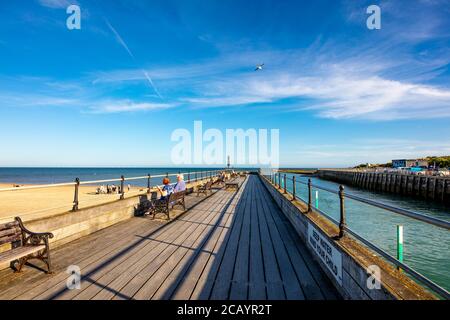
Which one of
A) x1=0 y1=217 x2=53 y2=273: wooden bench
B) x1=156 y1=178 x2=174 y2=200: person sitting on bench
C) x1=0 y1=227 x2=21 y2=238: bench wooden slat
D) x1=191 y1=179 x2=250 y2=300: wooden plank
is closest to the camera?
x1=191 y1=179 x2=250 y2=300: wooden plank

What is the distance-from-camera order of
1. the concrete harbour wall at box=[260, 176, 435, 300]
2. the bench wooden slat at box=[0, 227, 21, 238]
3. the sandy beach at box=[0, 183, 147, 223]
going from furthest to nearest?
the sandy beach at box=[0, 183, 147, 223], the bench wooden slat at box=[0, 227, 21, 238], the concrete harbour wall at box=[260, 176, 435, 300]

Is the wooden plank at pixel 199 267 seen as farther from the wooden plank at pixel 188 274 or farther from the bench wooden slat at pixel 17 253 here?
the bench wooden slat at pixel 17 253

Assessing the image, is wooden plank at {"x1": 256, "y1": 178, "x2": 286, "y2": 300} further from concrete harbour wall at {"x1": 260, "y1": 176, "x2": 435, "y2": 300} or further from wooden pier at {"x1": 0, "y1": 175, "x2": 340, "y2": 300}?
concrete harbour wall at {"x1": 260, "y1": 176, "x2": 435, "y2": 300}

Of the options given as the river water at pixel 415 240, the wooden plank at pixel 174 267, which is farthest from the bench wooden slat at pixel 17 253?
the river water at pixel 415 240

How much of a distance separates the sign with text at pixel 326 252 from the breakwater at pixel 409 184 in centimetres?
2781

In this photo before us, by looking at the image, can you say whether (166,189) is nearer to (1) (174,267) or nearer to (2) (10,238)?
(1) (174,267)

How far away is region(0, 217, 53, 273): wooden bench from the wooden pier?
211 mm

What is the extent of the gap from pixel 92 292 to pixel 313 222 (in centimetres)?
360

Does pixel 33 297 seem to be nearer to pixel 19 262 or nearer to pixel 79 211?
pixel 19 262

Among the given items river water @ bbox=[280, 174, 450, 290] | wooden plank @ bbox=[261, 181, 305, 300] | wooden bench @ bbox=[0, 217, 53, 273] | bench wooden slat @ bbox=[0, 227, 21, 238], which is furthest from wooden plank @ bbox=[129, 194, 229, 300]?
river water @ bbox=[280, 174, 450, 290]

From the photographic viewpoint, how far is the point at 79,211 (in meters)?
5.73

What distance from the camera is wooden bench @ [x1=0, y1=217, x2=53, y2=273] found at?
3.69 metres

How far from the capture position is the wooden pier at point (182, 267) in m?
3.27

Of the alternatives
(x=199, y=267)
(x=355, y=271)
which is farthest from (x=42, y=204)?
(x=355, y=271)
